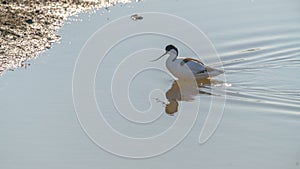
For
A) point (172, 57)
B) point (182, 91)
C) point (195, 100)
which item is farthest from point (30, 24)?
point (195, 100)

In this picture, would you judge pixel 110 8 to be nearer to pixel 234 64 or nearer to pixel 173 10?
pixel 173 10

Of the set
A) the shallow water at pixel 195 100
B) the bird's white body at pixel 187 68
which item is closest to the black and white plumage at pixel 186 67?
the bird's white body at pixel 187 68

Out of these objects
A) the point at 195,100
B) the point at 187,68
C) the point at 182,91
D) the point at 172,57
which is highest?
the point at 172,57

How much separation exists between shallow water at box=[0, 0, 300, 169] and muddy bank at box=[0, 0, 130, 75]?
0.24 meters

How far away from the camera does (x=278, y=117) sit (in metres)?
7.46

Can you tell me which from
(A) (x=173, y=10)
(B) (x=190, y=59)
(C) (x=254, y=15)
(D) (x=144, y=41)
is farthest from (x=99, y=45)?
(C) (x=254, y=15)

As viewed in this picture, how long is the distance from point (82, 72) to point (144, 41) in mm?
1464

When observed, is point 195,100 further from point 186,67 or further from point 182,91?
point 186,67

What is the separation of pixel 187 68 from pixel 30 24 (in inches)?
109

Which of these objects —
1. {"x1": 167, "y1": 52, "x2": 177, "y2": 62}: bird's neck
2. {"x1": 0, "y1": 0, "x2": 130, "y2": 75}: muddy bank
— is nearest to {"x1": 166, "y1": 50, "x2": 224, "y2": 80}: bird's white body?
{"x1": 167, "y1": 52, "x2": 177, "y2": 62}: bird's neck

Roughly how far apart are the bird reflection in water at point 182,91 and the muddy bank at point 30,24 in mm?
1996

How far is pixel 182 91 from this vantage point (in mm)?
8750

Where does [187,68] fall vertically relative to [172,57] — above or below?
below

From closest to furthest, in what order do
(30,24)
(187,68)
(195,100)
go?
(195,100) < (187,68) < (30,24)
